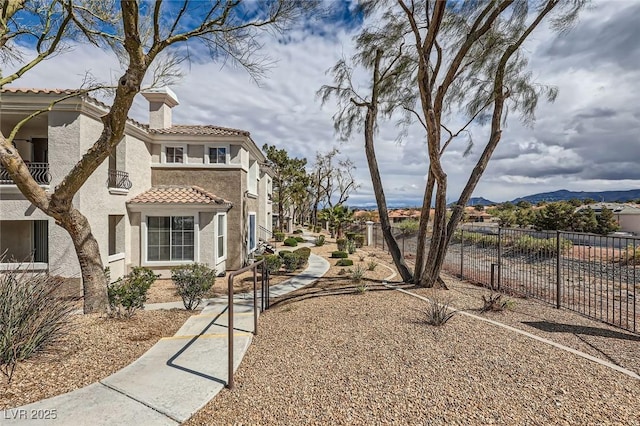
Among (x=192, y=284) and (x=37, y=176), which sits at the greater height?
(x=37, y=176)

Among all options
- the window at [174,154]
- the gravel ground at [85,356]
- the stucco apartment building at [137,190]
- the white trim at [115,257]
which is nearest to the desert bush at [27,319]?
the gravel ground at [85,356]

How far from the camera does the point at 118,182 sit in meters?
10.8

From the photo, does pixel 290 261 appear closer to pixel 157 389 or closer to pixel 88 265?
pixel 88 265

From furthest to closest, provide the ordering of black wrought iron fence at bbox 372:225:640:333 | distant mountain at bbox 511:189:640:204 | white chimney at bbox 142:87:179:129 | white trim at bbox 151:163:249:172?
1. distant mountain at bbox 511:189:640:204
2. white chimney at bbox 142:87:179:129
3. white trim at bbox 151:163:249:172
4. black wrought iron fence at bbox 372:225:640:333

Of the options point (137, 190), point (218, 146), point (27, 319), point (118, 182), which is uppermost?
point (218, 146)

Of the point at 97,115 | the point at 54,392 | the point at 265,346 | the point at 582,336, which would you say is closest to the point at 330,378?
the point at 265,346

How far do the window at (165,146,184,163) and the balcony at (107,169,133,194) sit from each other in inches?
90.4

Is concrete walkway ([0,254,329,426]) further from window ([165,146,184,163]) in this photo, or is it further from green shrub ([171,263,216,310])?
window ([165,146,184,163])

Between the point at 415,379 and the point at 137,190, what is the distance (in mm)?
11850

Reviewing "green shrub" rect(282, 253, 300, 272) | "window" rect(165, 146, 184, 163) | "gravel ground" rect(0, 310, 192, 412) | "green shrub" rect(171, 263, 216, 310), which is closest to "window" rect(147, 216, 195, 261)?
"window" rect(165, 146, 184, 163)

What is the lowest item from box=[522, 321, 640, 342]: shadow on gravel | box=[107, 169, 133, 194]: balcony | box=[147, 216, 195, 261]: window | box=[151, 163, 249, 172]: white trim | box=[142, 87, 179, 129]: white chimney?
box=[522, 321, 640, 342]: shadow on gravel

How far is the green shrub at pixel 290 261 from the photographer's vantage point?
12930 mm

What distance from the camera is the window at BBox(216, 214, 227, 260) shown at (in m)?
12.5

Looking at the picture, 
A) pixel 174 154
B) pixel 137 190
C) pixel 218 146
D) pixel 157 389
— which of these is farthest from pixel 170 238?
pixel 157 389
